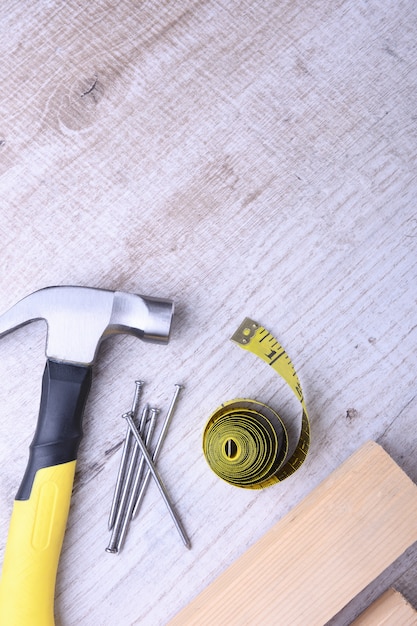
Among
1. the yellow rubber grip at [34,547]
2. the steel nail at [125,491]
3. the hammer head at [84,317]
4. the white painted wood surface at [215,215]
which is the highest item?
the white painted wood surface at [215,215]

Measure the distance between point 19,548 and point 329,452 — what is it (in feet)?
1.93

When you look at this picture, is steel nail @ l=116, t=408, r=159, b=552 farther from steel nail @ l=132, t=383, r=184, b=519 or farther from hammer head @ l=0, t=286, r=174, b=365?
hammer head @ l=0, t=286, r=174, b=365

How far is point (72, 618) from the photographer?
1.14 metres

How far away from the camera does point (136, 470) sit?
3.82 feet

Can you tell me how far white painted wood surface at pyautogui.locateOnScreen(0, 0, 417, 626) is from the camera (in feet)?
3.85

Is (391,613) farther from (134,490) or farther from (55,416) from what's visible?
(55,416)

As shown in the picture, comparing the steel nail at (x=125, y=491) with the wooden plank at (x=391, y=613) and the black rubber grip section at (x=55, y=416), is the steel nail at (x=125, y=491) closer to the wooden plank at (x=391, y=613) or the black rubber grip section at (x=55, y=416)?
the black rubber grip section at (x=55, y=416)

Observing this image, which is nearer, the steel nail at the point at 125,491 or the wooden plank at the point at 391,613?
the wooden plank at the point at 391,613

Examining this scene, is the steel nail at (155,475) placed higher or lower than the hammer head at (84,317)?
lower

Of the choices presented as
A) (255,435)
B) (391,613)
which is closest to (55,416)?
(255,435)

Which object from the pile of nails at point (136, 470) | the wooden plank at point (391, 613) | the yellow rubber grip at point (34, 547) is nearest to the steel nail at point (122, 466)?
the pile of nails at point (136, 470)

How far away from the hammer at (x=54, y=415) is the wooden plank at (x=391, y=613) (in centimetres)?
56

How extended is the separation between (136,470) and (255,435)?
0.84ft

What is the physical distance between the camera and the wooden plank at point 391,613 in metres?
1.01
